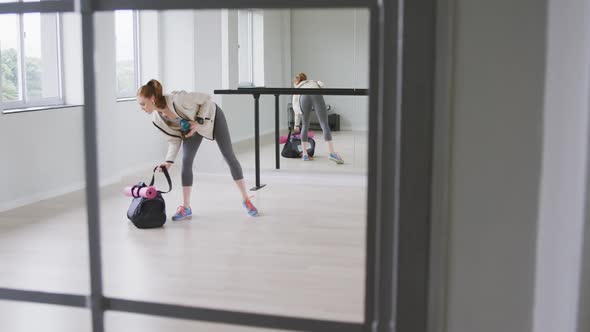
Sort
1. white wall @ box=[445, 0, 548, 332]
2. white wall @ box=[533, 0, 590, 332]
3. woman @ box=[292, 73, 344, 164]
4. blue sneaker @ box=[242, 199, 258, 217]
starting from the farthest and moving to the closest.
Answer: woman @ box=[292, 73, 344, 164] < blue sneaker @ box=[242, 199, 258, 217] < white wall @ box=[445, 0, 548, 332] < white wall @ box=[533, 0, 590, 332]

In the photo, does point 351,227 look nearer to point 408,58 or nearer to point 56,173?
point 56,173

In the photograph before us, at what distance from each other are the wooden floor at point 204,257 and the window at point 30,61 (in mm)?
893

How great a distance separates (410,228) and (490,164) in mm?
208

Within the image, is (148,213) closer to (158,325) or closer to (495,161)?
(158,325)

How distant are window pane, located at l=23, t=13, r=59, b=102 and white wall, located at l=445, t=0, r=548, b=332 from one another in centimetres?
494

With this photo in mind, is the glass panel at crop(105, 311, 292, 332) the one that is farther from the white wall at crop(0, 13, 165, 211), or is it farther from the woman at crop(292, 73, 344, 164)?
the woman at crop(292, 73, 344, 164)

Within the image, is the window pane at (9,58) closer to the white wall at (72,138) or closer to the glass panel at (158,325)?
the white wall at (72,138)

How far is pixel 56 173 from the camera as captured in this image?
5578 mm

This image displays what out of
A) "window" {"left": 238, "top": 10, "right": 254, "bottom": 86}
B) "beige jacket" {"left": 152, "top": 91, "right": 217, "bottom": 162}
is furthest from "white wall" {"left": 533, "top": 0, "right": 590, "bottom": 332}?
"window" {"left": 238, "top": 10, "right": 254, "bottom": 86}

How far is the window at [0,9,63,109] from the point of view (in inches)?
209

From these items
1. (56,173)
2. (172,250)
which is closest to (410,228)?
(172,250)

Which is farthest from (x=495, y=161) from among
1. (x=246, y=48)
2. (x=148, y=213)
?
(x=246, y=48)

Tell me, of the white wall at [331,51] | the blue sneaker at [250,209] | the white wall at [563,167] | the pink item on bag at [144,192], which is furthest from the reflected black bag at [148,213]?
the white wall at [331,51]

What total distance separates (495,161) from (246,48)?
29.6 ft
